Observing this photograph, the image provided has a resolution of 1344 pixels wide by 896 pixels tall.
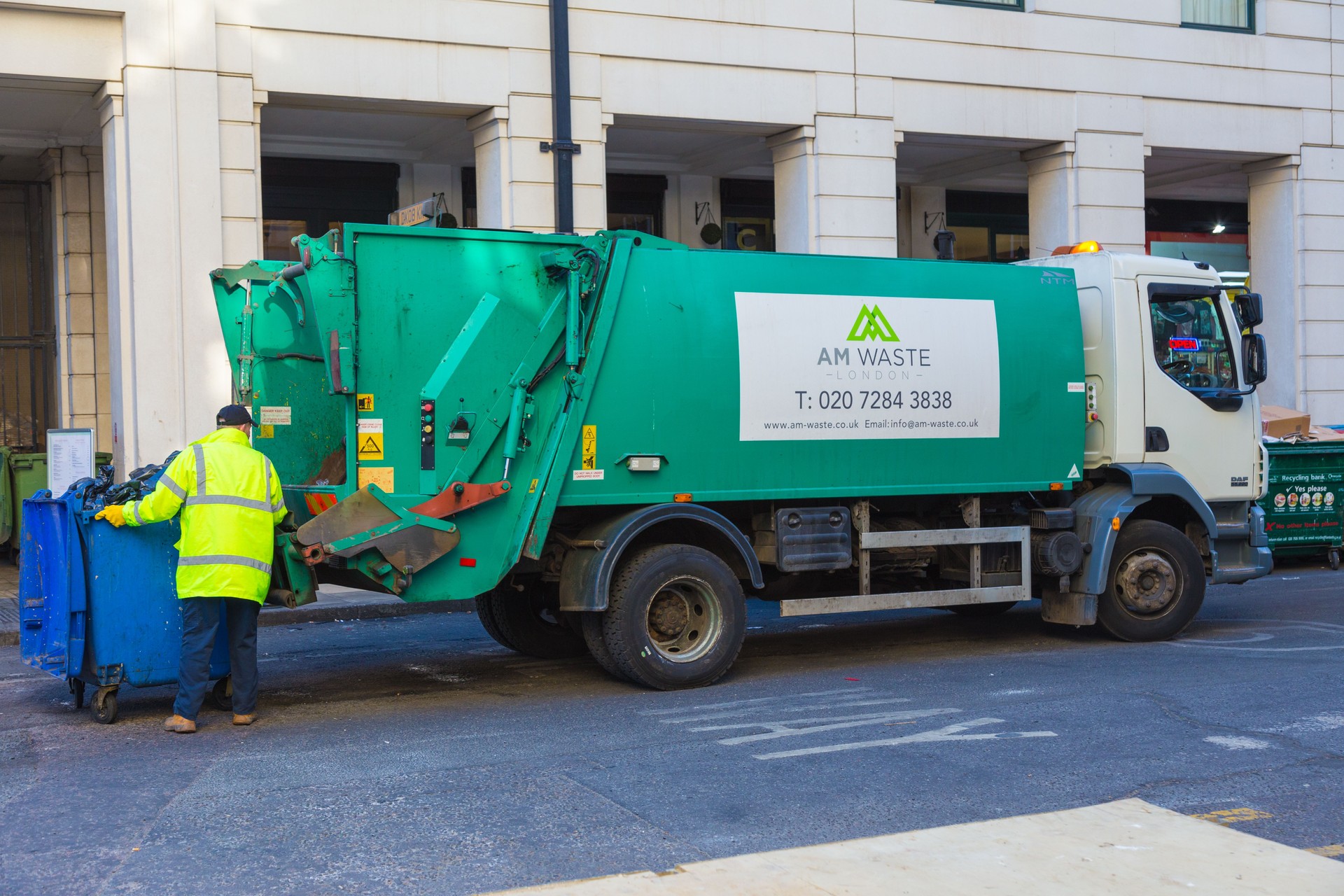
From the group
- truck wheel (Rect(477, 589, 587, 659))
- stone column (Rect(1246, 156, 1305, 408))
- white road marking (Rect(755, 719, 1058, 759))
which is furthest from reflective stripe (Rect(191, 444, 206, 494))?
stone column (Rect(1246, 156, 1305, 408))

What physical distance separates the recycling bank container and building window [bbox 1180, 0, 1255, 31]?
20.6ft

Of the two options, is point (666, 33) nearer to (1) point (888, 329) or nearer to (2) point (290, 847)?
(1) point (888, 329)

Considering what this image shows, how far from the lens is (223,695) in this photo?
25.3 feet

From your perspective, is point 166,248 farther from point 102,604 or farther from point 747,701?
point 747,701

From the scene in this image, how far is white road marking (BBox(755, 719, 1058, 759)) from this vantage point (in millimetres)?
6512

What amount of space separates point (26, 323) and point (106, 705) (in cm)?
1053

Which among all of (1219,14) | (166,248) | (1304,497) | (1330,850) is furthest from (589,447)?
(1219,14)

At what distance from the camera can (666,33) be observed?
14.4 meters

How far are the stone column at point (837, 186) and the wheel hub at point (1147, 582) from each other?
243 inches

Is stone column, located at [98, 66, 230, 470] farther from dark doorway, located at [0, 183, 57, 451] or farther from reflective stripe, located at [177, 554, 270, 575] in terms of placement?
reflective stripe, located at [177, 554, 270, 575]

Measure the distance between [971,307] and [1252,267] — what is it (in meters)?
11.2

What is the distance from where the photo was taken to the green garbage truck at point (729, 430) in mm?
7488

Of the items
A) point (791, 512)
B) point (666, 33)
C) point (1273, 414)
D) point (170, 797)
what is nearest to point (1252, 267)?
point (1273, 414)

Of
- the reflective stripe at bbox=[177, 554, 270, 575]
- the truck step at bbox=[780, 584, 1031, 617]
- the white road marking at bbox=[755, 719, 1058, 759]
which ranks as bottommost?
the white road marking at bbox=[755, 719, 1058, 759]
